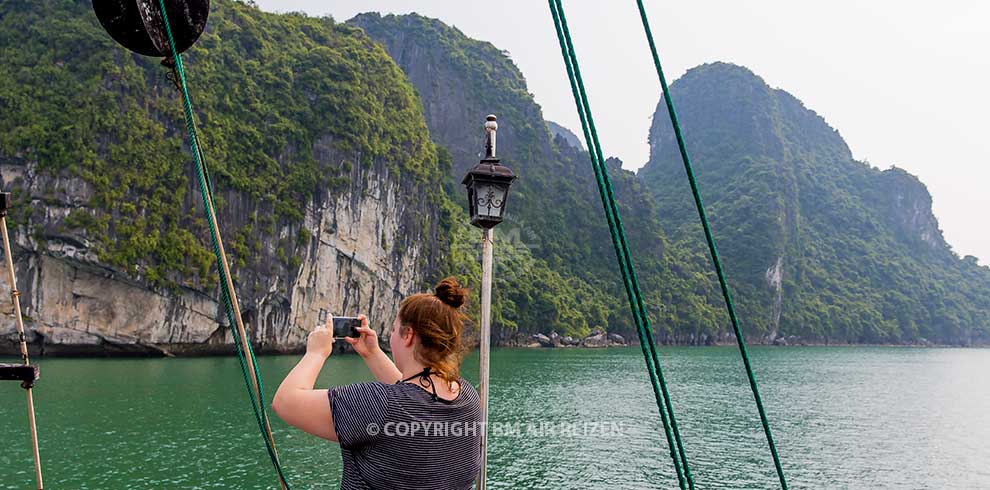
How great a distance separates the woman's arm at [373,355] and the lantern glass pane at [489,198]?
1.91 meters

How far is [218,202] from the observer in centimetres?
3772

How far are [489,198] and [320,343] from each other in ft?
7.19

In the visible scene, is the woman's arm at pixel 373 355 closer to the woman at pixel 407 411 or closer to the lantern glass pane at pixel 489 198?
the woman at pixel 407 411

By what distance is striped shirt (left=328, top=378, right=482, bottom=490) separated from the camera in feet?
3.89

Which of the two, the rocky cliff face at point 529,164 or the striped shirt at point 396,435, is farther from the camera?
the rocky cliff face at point 529,164

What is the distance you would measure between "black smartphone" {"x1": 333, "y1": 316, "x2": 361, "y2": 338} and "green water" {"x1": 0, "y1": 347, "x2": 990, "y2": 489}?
36.9 ft

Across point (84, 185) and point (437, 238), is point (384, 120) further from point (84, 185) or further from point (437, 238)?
point (84, 185)

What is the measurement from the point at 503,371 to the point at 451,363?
107 ft

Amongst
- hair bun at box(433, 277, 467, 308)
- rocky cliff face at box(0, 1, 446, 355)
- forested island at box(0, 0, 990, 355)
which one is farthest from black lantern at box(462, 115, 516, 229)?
forested island at box(0, 0, 990, 355)

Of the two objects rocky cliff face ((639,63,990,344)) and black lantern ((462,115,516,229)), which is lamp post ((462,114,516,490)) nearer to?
black lantern ((462,115,516,229))

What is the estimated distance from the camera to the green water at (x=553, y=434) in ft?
41.8

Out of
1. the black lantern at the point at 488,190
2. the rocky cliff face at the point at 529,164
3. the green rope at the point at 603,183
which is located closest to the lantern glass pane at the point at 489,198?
the black lantern at the point at 488,190

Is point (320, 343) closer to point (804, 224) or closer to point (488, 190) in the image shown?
point (488, 190)

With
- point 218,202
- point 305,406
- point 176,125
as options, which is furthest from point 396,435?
point 176,125
